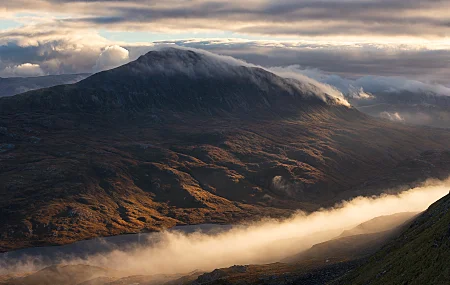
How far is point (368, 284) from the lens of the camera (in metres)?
108

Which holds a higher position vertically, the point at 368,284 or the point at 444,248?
the point at 444,248

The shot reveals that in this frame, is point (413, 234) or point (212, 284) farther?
point (212, 284)

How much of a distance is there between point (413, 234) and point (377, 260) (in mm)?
15984

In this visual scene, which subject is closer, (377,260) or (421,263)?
(421,263)

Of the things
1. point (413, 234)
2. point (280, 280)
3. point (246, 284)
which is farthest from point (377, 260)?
point (246, 284)

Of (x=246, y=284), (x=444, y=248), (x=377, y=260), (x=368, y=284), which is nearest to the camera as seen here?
(x=444, y=248)

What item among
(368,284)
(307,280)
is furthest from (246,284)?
(368,284)

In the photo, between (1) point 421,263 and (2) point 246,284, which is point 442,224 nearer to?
(1) point 421,263

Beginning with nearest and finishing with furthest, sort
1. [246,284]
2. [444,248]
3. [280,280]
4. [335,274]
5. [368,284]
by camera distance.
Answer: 1. [444,248]
2. [368,284]
3. [335,274]
4. [280,280]
5. [246,284]

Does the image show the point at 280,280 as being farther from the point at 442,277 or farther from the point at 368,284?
the point at 442,277

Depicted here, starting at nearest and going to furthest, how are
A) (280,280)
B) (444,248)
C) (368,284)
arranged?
(444,248) → (368,284) → (280,280)

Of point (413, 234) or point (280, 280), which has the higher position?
point (413, 234)

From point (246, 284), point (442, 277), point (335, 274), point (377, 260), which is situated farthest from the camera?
point (246, 284)

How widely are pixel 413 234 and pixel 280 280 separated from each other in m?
52.6
